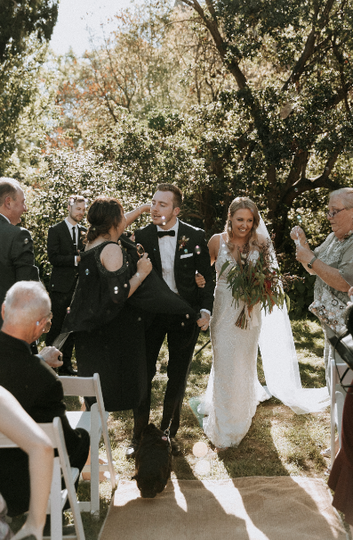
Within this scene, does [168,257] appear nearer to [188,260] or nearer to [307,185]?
[188,260]

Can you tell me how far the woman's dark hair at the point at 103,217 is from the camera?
3.78 meters

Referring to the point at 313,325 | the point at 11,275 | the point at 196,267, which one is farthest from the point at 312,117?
the point at 11,275

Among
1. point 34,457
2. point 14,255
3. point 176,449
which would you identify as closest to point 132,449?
point 176,449

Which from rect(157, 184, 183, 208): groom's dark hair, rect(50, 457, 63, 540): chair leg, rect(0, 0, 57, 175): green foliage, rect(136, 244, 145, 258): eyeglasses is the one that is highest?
rect(0, 0, 57, 175): green foliage

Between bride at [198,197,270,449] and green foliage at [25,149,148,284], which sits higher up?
green foliage at [25,149,148,284]

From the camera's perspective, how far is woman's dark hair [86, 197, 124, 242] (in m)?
3.78

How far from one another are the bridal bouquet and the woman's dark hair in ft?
4.24

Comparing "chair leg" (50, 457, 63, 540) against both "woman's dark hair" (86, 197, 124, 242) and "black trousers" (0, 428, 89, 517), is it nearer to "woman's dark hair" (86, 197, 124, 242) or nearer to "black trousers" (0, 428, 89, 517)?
"black trousers" (0, 428, 89, 517)

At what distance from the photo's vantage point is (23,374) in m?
2.50

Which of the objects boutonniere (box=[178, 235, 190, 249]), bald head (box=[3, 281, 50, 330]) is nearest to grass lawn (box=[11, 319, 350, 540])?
bald head (box=[3, 281, 50, 330])

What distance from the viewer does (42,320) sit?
2.59 metres

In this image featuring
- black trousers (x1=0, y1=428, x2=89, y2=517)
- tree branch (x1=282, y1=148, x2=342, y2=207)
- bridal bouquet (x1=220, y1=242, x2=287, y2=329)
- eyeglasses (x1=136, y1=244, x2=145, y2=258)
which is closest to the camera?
black trousers (x1=0, y1=428, x2=89, y2=517)

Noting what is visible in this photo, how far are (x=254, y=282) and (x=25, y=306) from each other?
2.45 meters

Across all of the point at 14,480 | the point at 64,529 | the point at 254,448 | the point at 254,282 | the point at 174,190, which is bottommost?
the point at 254,448
